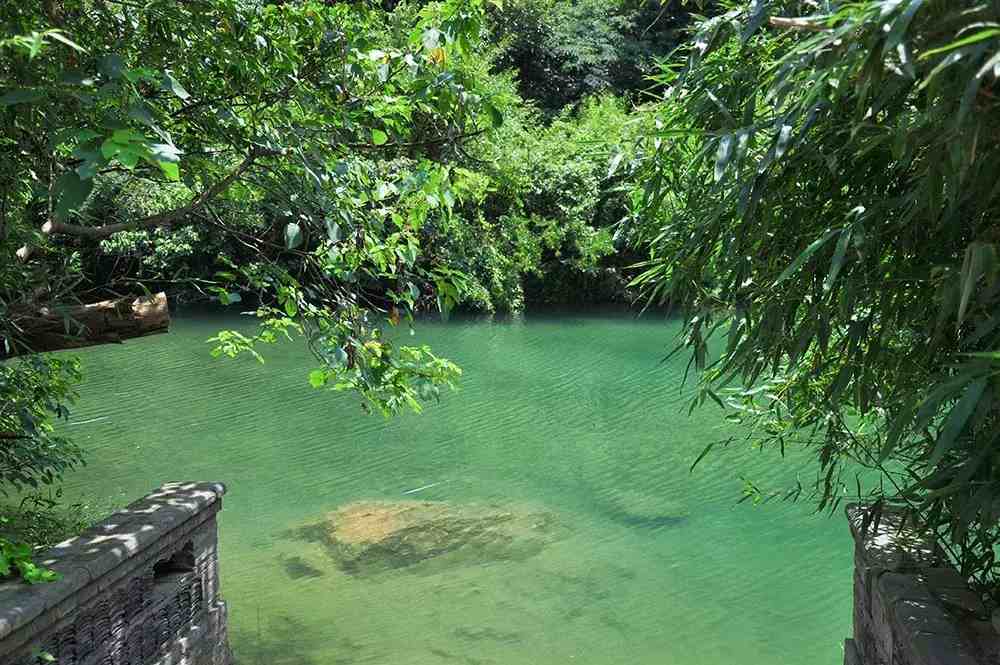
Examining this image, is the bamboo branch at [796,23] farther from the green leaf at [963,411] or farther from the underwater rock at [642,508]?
the underwater rock at [642,508]

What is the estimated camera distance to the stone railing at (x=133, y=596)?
263 centimetres

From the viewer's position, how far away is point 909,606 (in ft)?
8.64

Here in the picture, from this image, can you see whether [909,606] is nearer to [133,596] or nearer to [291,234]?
[291,234]

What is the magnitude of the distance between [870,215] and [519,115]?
1873 cm

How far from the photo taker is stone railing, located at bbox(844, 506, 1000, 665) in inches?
94.3

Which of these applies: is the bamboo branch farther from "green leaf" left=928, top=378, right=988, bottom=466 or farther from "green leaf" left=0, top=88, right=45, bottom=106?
"green leaf" left=0, top=88, right=45, bottom=106

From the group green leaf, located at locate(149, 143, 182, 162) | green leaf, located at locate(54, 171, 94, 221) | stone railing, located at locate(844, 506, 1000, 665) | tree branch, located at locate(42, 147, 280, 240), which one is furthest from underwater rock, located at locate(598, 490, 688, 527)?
green leaf, located at locate(54, 171, 94, 221)

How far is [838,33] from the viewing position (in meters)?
1.77

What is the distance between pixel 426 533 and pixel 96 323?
3.68m

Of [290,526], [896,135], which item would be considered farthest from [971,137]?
[290,526]

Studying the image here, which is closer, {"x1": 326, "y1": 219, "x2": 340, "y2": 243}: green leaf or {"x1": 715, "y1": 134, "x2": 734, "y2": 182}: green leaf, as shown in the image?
{"x1": 715, "y1": 134, "x2": 734, "y2": 182}: green leaf

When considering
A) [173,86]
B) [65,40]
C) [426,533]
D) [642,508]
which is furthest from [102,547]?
[642,508]

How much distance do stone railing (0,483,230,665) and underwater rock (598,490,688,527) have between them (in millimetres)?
3580

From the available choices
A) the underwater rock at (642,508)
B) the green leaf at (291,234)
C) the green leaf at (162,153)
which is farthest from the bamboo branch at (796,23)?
the underwater rock at (642,508)
